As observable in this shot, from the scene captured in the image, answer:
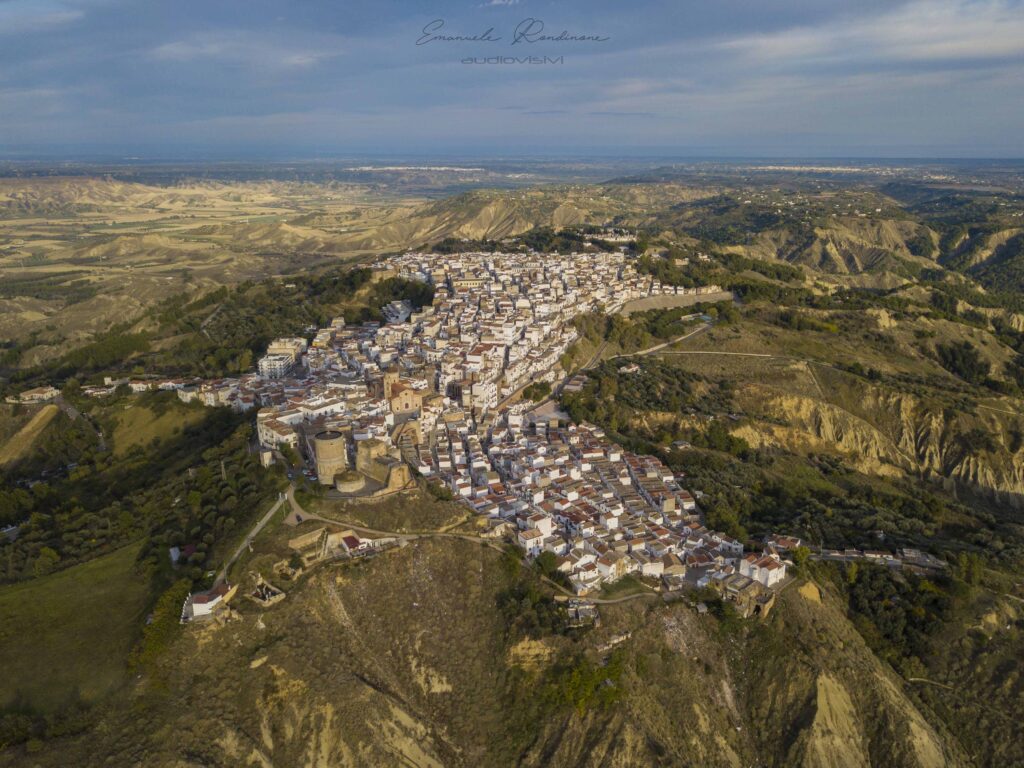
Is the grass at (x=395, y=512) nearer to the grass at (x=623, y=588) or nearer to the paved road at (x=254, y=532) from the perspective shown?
the paved road at (x=254, y=532)

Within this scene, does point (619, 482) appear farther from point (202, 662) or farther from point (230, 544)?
point (202, 662)

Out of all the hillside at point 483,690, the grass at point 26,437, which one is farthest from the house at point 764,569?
the grass at point 26,437

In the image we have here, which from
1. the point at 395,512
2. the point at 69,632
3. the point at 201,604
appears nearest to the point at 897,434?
the point at 395,512

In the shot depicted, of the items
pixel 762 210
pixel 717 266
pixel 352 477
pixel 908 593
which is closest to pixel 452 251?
pixel 717 266

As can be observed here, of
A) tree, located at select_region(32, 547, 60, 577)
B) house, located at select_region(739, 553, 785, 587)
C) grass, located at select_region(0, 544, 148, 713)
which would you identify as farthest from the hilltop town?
tree, located at select_region(32, 547, 60, 577)

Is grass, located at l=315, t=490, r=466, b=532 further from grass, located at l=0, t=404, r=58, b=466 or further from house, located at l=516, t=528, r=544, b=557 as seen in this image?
grass, located at l=0, t=404, r=58, b=466

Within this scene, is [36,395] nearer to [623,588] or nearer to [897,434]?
[623,588]
